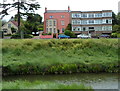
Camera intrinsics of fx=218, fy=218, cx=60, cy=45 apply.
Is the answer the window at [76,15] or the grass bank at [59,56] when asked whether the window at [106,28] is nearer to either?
the window at [76,15]

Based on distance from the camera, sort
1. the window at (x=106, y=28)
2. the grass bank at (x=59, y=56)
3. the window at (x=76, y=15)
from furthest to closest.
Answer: the window at (x=76, y=15) < the window at (x=106, y=28) < the grass bank at (x=59, y=56)

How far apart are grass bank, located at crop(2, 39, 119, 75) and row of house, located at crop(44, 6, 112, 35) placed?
147 feet

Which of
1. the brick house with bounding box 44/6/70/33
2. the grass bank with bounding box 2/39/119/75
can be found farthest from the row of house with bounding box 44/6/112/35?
the grass bank with bounding box 2/39/119/75

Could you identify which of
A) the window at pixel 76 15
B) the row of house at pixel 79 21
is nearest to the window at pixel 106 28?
the row of house at pixel 79 21

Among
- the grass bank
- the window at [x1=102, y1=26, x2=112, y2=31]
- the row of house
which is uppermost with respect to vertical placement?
the row of house

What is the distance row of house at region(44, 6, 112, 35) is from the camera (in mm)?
73562

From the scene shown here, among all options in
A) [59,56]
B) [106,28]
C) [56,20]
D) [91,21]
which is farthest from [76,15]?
[59,56]

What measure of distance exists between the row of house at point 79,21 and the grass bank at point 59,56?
44.9 metres

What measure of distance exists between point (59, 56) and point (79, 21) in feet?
167

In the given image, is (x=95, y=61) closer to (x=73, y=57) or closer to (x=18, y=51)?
(x=73, y=57)

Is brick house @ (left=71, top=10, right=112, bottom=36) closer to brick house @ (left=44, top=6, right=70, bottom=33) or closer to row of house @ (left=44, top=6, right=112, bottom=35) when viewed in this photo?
row of house @ (left=44, top=6, right=112, bottom=35)

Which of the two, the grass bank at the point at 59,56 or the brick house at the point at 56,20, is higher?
the brick house at the point at 56,20

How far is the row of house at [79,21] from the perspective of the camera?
7356cm

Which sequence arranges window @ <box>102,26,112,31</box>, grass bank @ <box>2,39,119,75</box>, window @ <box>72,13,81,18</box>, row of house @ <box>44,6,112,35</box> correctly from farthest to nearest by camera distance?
window @ <box>72,13,81,18</box> < row of house @ <box>44,6,112,35</box> < window @ <box>102,26,112,31</box> < grass bank @ <box>2,39,119,75</box>
